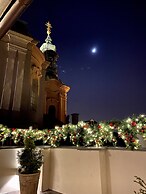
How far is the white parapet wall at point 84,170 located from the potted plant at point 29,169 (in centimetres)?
68

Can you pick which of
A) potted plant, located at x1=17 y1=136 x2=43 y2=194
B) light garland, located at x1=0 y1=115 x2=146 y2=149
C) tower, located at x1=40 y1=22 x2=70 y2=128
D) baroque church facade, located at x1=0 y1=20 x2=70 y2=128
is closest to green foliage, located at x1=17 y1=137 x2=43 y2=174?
potted plant, located at x1=17 y1=136 x2=43 y2=194

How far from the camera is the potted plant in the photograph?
4203 mm

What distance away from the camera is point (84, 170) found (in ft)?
14.0

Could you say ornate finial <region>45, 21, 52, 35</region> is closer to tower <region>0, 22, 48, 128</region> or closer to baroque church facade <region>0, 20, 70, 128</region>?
baroque church facade <region>0, 20, 70, 128</region>

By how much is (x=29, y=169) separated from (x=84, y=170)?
149 centimetres

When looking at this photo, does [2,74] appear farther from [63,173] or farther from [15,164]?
[63,173]

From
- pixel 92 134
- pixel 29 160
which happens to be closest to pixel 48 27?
pixel 92 134

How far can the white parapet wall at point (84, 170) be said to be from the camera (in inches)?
143

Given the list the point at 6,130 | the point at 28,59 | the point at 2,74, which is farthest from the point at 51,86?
the point at 6,130

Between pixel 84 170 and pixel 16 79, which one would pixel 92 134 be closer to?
pixel 84 170

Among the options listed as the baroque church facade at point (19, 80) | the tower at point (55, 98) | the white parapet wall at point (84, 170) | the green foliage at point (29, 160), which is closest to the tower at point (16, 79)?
the baroque church facade at point (19, 80)

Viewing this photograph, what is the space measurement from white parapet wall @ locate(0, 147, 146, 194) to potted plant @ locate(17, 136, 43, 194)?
68 cm

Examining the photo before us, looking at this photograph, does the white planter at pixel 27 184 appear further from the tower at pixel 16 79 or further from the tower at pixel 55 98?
the tower at pixel 55 98

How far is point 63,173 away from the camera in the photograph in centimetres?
483
